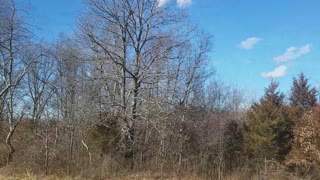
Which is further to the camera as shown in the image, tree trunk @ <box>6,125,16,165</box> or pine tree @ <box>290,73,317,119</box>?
pine tree @ <box>290,73,317,119</box>

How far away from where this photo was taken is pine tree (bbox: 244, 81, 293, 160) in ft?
67.1

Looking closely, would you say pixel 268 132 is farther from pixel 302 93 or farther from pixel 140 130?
pixel 302 93

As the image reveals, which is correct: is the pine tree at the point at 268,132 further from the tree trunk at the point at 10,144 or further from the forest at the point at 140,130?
the tree trunk at the point at 10,144

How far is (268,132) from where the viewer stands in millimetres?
20828

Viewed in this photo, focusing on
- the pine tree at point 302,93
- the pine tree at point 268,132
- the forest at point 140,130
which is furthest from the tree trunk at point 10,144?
the pine tree at point 302,93

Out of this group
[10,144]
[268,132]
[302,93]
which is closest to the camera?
[268,132]

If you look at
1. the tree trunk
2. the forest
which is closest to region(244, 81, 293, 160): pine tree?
the forest

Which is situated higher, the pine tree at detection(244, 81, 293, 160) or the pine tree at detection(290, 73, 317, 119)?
the pine tree at detection(290, 73, 317, 119)

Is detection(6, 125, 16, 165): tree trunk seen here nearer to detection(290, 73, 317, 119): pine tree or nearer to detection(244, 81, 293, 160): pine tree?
detection(244, 81, 293, 160): pine tree

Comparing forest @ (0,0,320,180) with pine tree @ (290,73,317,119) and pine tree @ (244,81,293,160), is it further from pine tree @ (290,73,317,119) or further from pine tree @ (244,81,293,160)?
pine tree @ (290,73,317,119)

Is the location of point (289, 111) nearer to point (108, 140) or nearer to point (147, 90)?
point (147, 90)

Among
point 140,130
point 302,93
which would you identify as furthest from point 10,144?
point 302,93

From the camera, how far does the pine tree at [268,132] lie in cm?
2044

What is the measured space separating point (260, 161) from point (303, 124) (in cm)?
291
